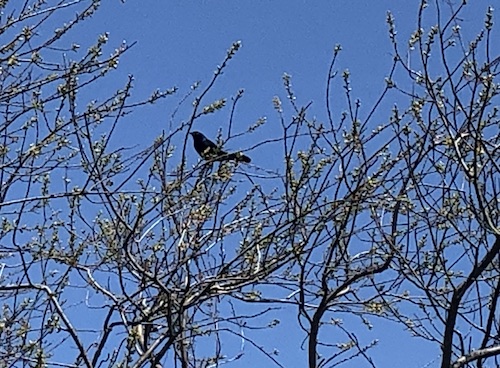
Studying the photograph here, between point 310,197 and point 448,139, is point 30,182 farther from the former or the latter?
point 448,139

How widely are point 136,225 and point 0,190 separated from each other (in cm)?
56

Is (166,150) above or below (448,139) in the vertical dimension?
above

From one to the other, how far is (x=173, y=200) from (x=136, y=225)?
0.31m

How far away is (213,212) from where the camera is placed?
397 centimetres

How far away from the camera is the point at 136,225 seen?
3746 mm

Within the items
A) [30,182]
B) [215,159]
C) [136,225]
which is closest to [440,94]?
[215,159]

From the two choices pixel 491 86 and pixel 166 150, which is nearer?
pixel 491 86

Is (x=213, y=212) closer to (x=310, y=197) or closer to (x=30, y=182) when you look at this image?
(x=310, y=197)

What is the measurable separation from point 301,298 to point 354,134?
26.1 inches

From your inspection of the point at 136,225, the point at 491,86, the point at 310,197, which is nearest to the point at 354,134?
the point at 310,197

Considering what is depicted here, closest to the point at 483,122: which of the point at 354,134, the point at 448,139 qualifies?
the point at 448,139

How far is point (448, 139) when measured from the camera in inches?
148

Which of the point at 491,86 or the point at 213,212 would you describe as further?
the point at 213,212

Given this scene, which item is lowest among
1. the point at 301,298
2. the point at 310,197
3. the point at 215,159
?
the point at 301,298
